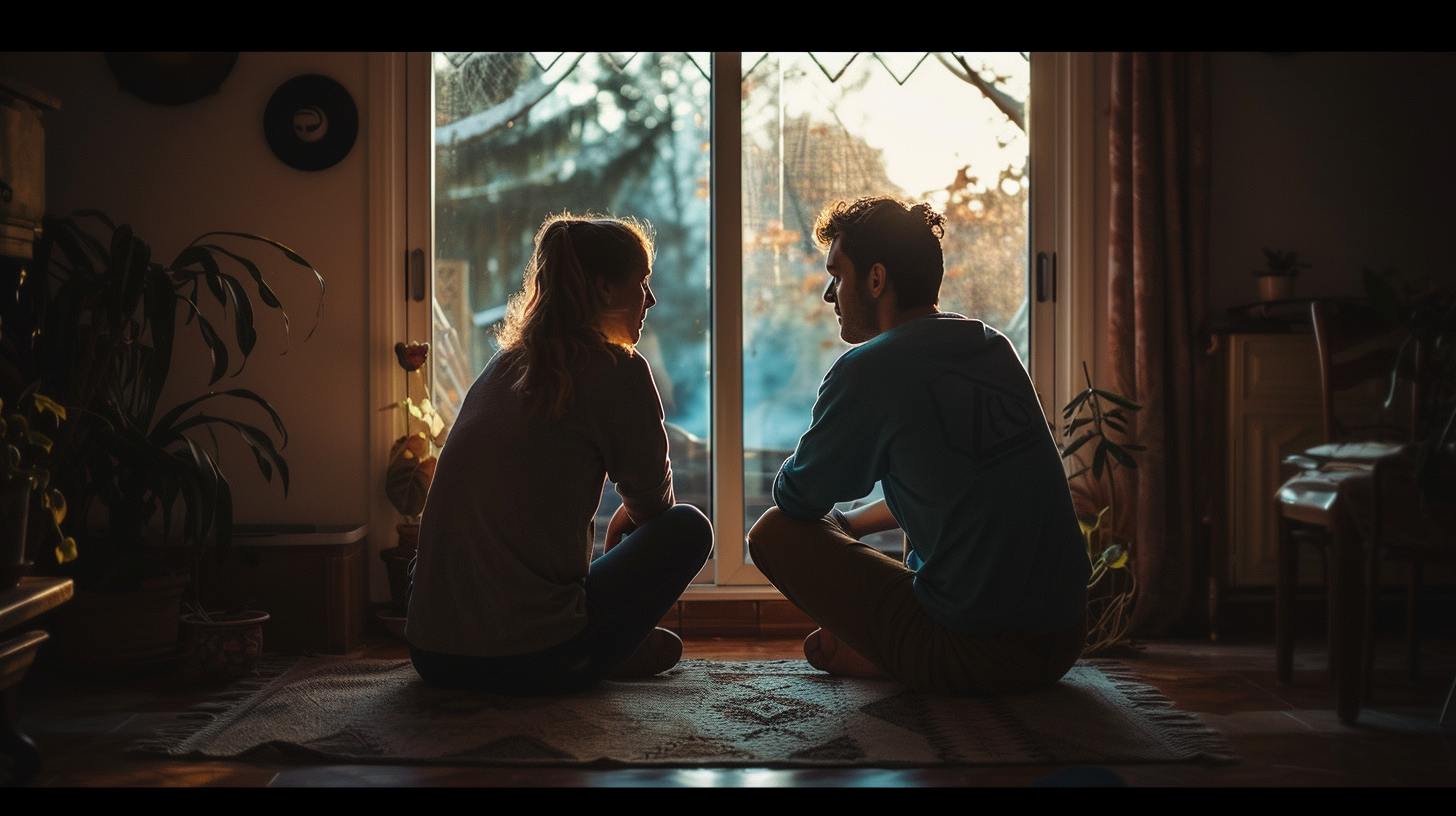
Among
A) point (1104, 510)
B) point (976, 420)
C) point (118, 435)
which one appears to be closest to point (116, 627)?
point (118, 435)

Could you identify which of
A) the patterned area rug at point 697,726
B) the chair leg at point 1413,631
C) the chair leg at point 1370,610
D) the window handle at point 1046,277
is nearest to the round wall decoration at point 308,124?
the patterned area rug at point 697,726

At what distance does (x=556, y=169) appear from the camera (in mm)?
3006

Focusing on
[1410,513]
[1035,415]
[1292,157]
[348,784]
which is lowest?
[348,784]

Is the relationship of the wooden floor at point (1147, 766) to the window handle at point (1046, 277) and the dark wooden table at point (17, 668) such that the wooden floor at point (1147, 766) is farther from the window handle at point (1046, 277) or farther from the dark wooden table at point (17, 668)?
the window handle at point (1046, 277)

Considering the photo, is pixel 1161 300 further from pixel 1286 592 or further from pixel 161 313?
pixel 161 313

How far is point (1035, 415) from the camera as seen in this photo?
6.17ft

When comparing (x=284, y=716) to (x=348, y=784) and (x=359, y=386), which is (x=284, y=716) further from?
(x=359, y=386)

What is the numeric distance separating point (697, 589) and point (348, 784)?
59.0 inches

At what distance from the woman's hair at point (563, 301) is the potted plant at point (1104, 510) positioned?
120 cm

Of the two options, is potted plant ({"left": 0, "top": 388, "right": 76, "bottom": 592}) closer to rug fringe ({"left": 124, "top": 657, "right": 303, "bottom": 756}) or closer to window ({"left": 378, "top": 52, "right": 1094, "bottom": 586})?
rug fringe ({"left": 124, "top": 657, "right": 303, "bottom": 756})

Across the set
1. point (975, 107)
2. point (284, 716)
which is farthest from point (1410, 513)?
point (284, 716)

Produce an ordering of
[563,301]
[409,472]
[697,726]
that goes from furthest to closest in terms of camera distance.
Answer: [409,472]
[563,301]
[697,726]

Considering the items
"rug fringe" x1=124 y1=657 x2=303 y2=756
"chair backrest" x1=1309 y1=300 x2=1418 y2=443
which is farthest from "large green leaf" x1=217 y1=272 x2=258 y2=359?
"chair backrest" x1=1309 y1=300 x2=1418 y2=443

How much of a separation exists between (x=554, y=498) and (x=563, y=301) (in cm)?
35
